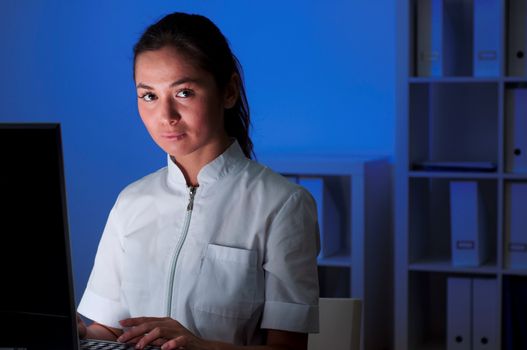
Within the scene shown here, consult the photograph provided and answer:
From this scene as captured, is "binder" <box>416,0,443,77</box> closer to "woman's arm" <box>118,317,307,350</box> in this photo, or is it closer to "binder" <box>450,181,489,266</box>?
"binder" <box>450,181,489,266</box>

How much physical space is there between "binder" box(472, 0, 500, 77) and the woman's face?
1962 mm

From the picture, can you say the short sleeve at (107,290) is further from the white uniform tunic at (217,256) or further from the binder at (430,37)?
the binder at (430,37)

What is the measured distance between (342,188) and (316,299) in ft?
7.32

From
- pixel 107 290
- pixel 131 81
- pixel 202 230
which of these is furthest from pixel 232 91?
pixel 131 81

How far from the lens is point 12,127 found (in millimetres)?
1043

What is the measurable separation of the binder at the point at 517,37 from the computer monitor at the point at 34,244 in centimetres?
258

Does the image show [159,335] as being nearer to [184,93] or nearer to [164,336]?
[164,336]

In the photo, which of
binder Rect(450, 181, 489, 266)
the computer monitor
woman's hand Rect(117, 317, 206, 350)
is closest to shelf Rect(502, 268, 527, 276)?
binder Rect(450, 181, 489, 266)

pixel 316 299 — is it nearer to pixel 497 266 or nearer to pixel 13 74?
pixel 497 266

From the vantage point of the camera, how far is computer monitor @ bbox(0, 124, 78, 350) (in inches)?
40.7

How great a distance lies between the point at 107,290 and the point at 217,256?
244 millimetres

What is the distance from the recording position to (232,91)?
5.44ft

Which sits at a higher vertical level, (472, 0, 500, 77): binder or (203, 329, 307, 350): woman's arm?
(472, 0, 500, 77): binder

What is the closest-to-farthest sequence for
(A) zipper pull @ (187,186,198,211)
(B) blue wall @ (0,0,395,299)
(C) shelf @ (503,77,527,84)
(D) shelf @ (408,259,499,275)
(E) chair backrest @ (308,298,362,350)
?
1. (A) zipper pull @ (187,186,198,211)
2. (E) chair backrest @ (308,298,362,350)
3. (C) shelf @ (503,77,527,84)
4. (D) shelf @ (408,259,499,275)
5. (B) blue wall @ (0,0,395,299)
